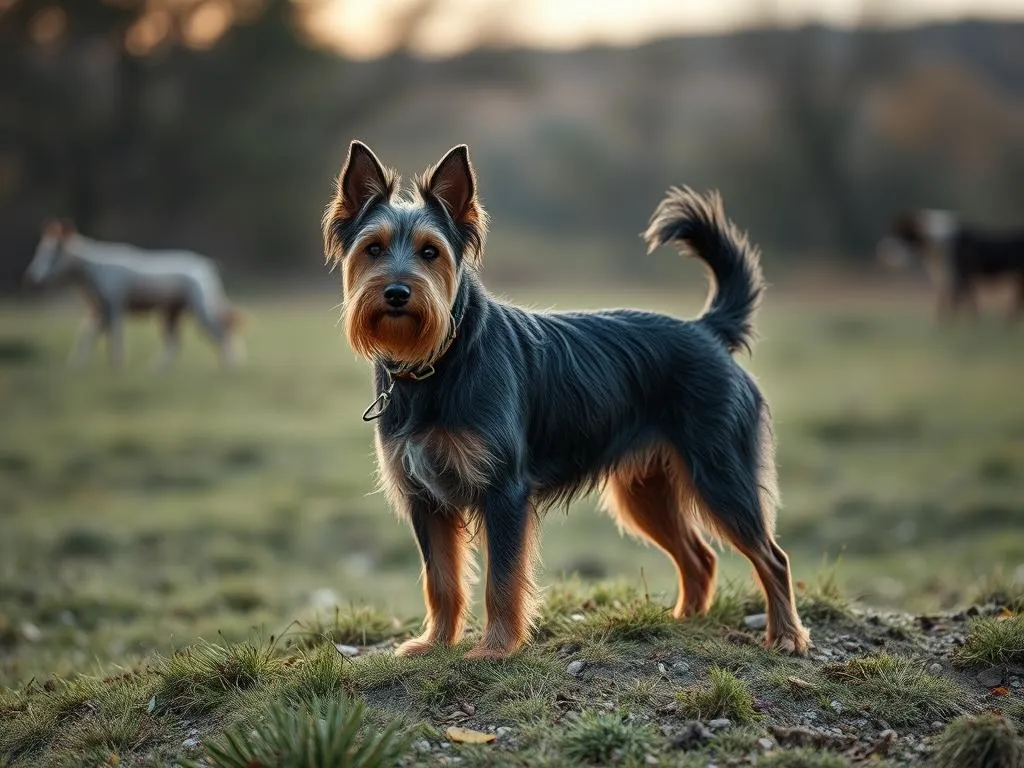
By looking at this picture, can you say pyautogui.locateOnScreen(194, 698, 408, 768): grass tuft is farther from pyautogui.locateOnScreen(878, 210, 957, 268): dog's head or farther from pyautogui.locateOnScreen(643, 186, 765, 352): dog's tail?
pyautogui.locateOnScreen(878, 210, 957, 268): dog's head

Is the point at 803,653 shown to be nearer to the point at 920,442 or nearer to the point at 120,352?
the point at 920,442

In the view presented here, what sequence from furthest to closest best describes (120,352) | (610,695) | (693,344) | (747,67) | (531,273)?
(747,67) < (531,273) < (120,352) < (693,344) < (610,695)

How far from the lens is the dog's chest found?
5270mm

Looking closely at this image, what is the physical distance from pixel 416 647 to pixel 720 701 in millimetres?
1704

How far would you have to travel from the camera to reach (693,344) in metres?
5.99

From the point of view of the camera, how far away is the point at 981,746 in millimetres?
4434

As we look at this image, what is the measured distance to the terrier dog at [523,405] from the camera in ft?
17.5

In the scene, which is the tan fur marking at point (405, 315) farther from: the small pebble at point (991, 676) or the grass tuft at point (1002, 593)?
the grass tuft at point (1002, 593)

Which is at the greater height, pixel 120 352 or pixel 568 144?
pixel 568 144

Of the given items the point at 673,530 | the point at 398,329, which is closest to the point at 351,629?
the point at 673,530

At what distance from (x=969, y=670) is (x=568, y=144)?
43886mm

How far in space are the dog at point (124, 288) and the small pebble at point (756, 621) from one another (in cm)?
1707

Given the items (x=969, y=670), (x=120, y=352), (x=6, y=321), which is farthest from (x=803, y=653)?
(x=6, y=321)

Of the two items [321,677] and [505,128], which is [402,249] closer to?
[321,677]
